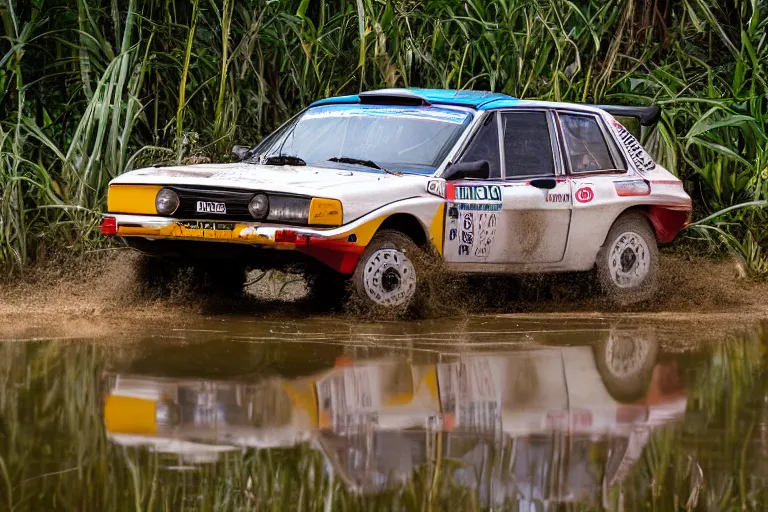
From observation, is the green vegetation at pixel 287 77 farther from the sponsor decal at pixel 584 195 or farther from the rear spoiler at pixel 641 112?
the sponsor decal at pixel 584 195

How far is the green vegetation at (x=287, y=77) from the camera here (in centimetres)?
1085

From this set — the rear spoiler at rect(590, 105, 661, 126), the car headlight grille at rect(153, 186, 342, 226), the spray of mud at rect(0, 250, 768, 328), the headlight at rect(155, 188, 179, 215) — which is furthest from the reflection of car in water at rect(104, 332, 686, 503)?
the rear spoiler at rect(590, 105, 661, 126)

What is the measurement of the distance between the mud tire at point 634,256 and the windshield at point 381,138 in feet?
5.02

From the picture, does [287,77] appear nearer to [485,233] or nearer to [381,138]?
[381,138]

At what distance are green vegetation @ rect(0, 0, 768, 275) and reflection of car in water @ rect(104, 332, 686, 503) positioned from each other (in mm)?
4611

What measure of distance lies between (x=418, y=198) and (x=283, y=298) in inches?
70.1

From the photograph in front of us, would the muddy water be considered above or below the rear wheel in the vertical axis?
above

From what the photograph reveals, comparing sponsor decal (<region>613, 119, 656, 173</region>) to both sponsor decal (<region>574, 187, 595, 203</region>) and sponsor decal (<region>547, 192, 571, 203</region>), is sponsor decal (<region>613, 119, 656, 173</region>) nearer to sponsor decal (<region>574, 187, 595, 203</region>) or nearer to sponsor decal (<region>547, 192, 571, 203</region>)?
sponsor decal (<region>574, 187, 595, 203</region>)

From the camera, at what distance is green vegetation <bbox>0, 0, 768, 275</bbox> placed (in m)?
10.9

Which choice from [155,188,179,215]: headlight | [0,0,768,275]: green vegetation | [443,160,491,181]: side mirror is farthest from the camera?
[0,0,768,275]: green vegetation

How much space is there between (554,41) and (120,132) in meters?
3.88

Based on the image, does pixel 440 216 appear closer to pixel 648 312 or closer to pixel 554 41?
pixel 648 312

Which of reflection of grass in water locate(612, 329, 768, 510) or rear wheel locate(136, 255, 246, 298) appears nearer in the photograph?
reflection of grass in water locate(612, 329, 768, 510)

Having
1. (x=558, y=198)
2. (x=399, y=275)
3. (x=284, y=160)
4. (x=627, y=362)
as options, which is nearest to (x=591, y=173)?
(x=558, y=198)
